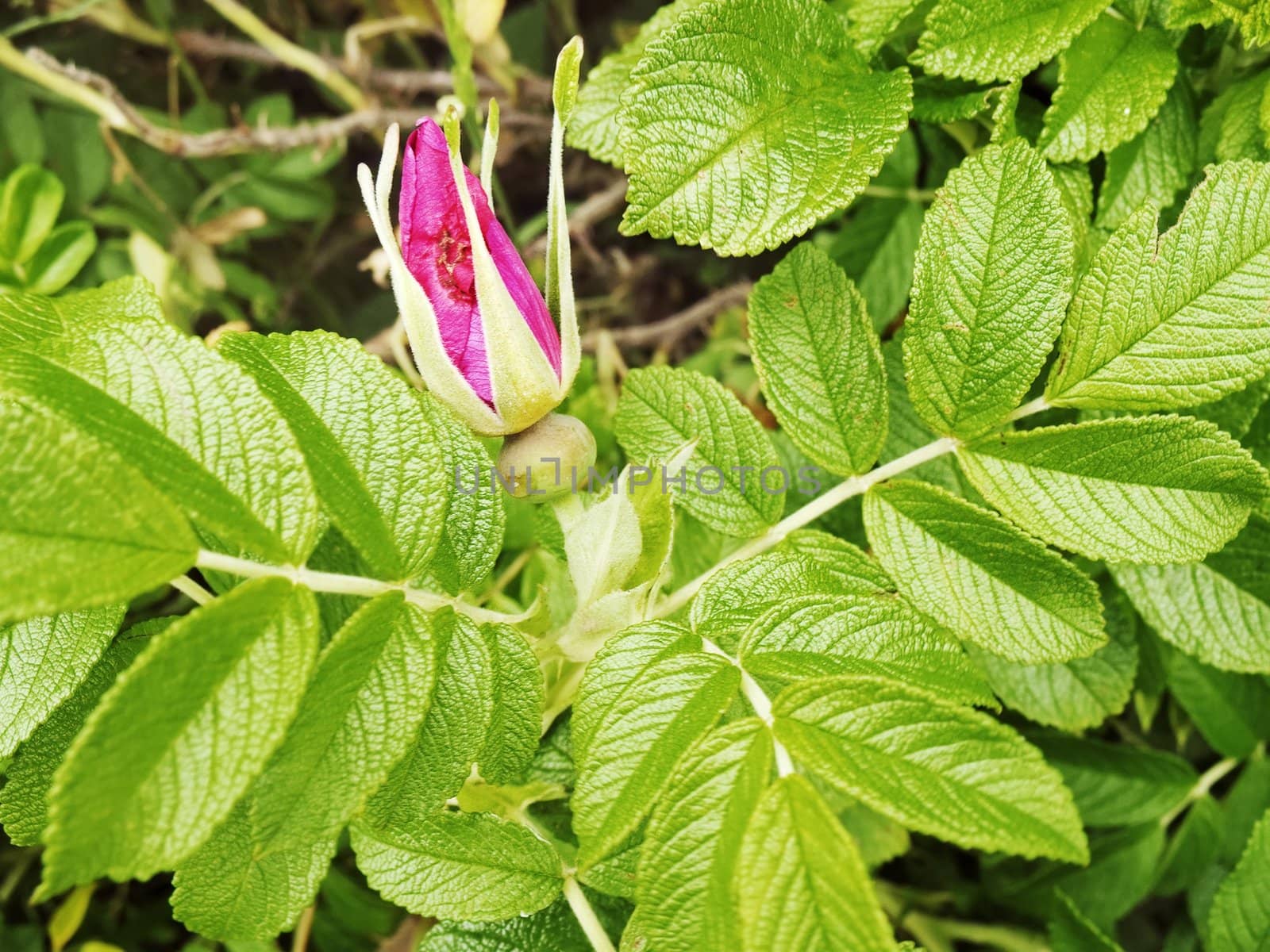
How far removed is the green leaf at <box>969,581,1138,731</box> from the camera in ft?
3.86

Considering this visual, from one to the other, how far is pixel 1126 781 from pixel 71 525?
4.23 feet

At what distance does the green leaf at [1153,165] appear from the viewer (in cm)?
101

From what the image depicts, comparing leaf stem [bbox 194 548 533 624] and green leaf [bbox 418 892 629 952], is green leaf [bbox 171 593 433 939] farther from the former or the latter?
green leaf [bbox 418 892 629 952]

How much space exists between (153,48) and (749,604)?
1.76 m

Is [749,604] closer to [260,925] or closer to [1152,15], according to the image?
[260,925]

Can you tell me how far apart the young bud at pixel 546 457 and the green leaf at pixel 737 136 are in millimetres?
176

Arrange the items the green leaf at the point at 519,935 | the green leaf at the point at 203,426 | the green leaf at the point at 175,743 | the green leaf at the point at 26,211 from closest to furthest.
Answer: the green leaf at the point at 175,743 < the green leaf at the point at 203,426 < the green leaf at the point at 519,935 < the green leaf at the point at 26,211

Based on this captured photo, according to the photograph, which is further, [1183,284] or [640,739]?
[1183,284]

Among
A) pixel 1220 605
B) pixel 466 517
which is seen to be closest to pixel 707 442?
pixel 466 517

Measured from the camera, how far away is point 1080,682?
1.20 metres

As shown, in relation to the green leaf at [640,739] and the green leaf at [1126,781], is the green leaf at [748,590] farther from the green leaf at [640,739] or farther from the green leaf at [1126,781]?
the green leaf at [1126,781]

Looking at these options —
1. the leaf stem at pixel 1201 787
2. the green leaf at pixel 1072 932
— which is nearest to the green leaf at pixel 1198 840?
the leaf stem at pixel 1201 787

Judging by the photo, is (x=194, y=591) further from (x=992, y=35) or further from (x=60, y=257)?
(x=992, y=35)

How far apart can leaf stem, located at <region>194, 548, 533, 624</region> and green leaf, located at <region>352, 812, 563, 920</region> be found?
202mm
